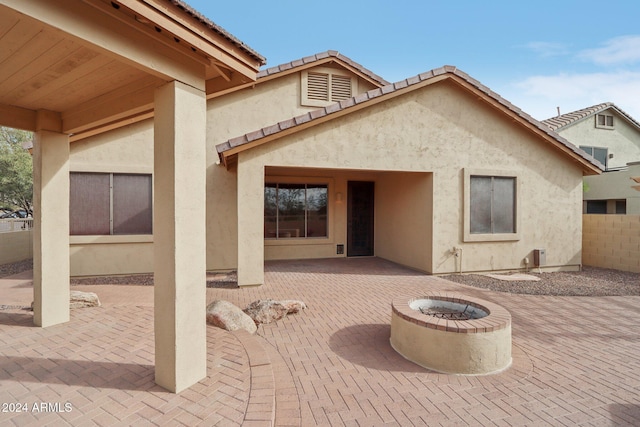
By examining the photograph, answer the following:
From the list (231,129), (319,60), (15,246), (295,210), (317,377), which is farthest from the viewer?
(295,210)

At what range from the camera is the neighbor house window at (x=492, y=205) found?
958 cm

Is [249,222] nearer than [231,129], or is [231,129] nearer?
[249,222]

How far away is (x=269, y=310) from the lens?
5.56 meters

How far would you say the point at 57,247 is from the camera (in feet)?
16.0

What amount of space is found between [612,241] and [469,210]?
18.2 feet

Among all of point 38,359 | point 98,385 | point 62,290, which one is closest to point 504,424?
point 98,385

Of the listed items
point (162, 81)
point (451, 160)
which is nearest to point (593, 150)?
point (451, 160)

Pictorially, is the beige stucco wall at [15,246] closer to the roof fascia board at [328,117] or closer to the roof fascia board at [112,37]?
the roof fascia board at [328,117]

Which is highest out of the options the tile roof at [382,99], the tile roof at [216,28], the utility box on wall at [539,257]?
the tile roof at [382,99]

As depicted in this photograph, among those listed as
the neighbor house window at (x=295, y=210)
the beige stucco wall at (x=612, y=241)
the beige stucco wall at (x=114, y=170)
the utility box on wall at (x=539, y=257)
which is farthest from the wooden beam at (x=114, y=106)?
the beige stucco wall at (x=612, y=241)

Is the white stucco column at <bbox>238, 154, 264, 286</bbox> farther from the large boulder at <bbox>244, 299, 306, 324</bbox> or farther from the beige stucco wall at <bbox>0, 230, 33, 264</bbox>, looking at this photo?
the beige stucco wall at <bbox>0, 230, 33, 264</bbox>

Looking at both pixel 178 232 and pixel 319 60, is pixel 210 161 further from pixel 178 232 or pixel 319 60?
pixel 178 232

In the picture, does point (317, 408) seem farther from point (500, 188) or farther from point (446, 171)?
point (500, 188)

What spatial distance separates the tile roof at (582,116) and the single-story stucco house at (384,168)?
11175 mm
